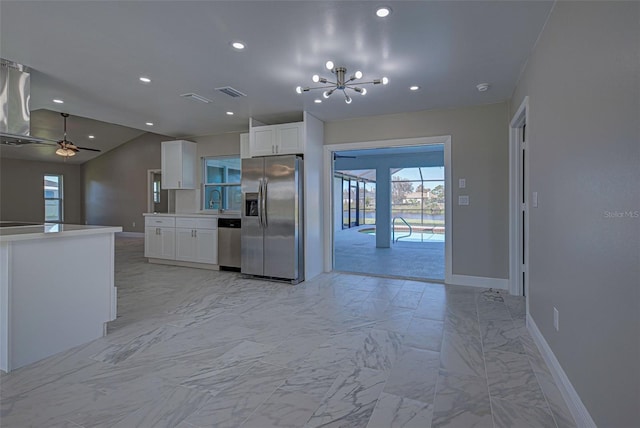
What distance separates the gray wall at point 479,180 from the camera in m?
4.20

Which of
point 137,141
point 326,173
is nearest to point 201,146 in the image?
point 326,173

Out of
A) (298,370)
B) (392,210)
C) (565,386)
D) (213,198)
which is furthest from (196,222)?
(392,210)

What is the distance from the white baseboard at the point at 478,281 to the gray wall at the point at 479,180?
5cm

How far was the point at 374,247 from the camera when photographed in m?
8.34

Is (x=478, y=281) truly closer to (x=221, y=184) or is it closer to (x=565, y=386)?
(x=565, y=386)

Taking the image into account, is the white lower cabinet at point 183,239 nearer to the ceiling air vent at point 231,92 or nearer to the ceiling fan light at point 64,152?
the ceiling air vent at point 231,92

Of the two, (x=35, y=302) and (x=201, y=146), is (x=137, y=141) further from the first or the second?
(x=35, y=302)

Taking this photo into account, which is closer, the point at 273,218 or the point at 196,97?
the point at 196,97

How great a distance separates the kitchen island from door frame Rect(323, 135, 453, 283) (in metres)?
3.08

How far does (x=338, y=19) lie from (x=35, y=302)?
9.74 feet

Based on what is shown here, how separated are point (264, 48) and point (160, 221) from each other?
418 centimetres

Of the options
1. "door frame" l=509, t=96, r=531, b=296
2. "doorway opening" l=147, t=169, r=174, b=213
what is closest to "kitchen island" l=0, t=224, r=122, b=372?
"door frame" l=509, t=96, r=531, b=296

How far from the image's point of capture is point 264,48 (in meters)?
2.84

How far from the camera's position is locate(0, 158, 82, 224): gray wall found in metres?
9.74
